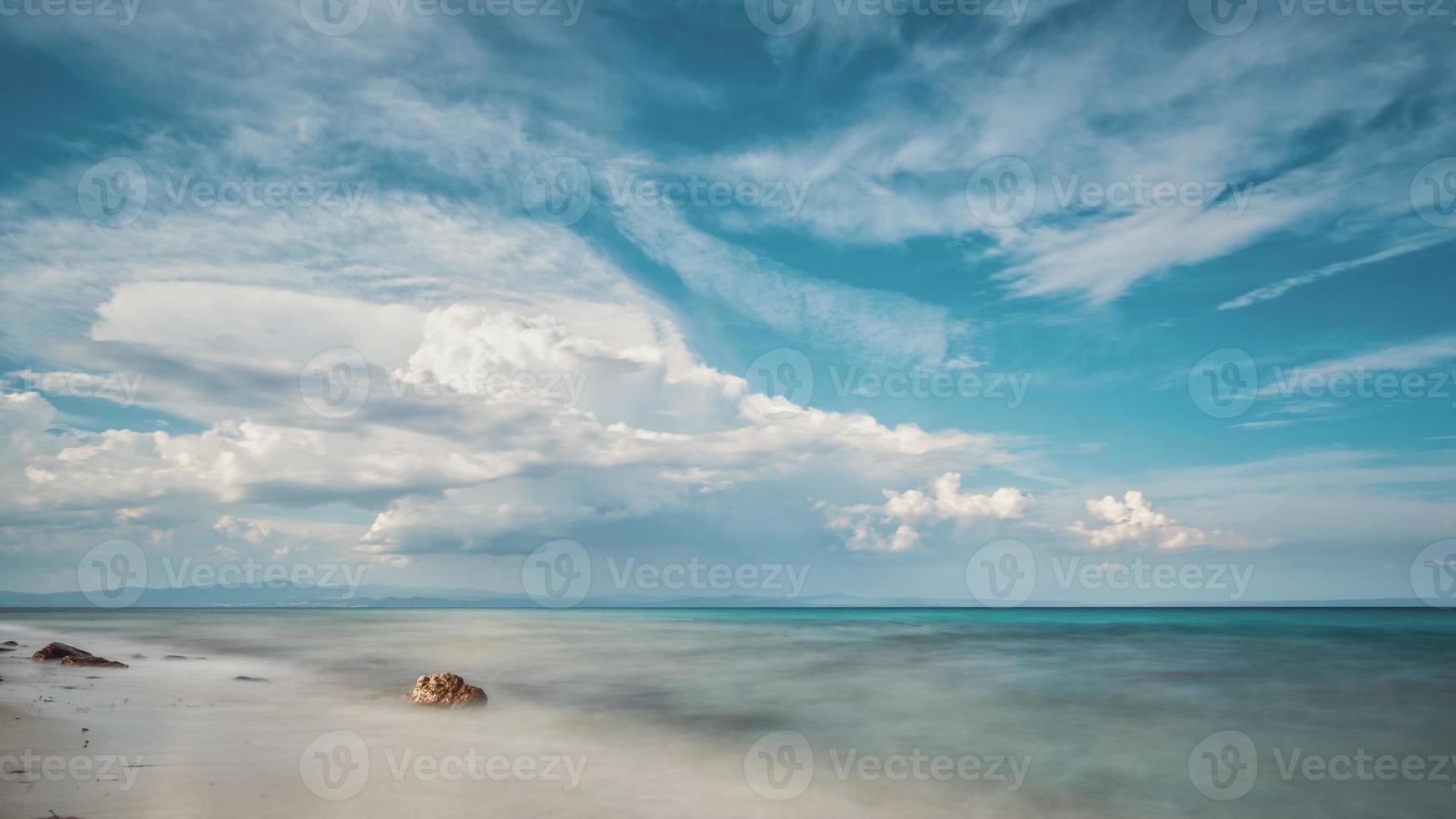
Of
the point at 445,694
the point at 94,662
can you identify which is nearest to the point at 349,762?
the point at 445,694

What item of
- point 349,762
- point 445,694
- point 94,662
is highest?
point 349,762

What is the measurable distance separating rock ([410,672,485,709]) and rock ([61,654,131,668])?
14.0 m

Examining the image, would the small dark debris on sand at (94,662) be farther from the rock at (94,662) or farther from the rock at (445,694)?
the rock at (445,694)

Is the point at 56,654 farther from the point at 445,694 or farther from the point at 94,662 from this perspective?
the point at 445,694

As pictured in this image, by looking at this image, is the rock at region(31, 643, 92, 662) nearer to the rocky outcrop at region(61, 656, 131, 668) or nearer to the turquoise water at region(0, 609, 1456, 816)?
the rocky outcrop at region(61, 656, 131, 668)

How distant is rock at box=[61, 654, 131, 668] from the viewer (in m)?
24.9

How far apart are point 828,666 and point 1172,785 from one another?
19.0m

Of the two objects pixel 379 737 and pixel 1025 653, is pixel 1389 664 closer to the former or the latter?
pixel 1025 653

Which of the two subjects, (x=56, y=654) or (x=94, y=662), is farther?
(x=56, y=654)

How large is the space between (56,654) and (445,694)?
18410mm

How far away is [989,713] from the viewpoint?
2056cm

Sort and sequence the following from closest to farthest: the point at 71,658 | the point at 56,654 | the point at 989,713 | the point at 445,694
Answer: the point at 445,694 → the point at 989,713 → the point at 71,658 → the point at 56,654

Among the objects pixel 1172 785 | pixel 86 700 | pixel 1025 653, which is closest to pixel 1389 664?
pixel 1025 653

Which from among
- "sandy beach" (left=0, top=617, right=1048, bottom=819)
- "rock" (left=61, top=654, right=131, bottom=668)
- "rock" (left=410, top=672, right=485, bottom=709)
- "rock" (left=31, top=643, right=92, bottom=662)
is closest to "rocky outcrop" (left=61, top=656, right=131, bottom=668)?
"rock" (left=61, top=654, right=131, bottom=668)
